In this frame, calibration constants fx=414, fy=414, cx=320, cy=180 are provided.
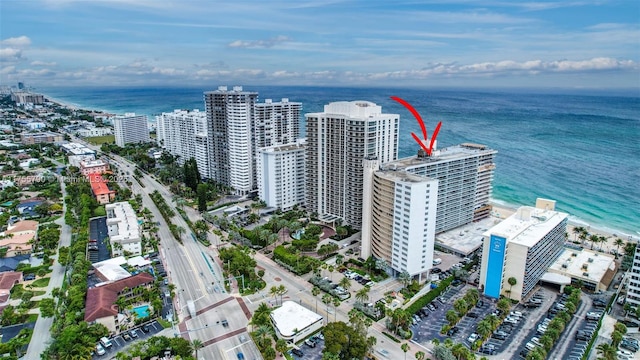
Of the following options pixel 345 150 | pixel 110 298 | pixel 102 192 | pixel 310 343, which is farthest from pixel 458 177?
pixel 102 192

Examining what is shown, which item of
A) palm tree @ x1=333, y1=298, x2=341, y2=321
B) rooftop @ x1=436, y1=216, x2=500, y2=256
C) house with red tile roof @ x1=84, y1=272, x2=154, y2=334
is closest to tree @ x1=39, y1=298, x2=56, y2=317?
house with red tile roof @ x1=84, y1=272, x2=154, y2=334

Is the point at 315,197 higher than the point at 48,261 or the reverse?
higher

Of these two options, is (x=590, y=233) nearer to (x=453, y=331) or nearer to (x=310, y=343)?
(x=453, y=331)

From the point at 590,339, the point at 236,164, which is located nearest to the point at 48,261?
the point at 236,164

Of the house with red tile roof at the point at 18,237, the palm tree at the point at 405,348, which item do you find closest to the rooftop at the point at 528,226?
the palm tree at the point at 405,348

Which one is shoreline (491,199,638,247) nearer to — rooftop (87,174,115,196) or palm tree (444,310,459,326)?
palm tree (444,310,459,326)

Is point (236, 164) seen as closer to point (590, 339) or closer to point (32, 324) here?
point (32, 324)

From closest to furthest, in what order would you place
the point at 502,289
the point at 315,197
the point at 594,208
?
the point at 502,289, the point at 315,197, the point at 594,208
